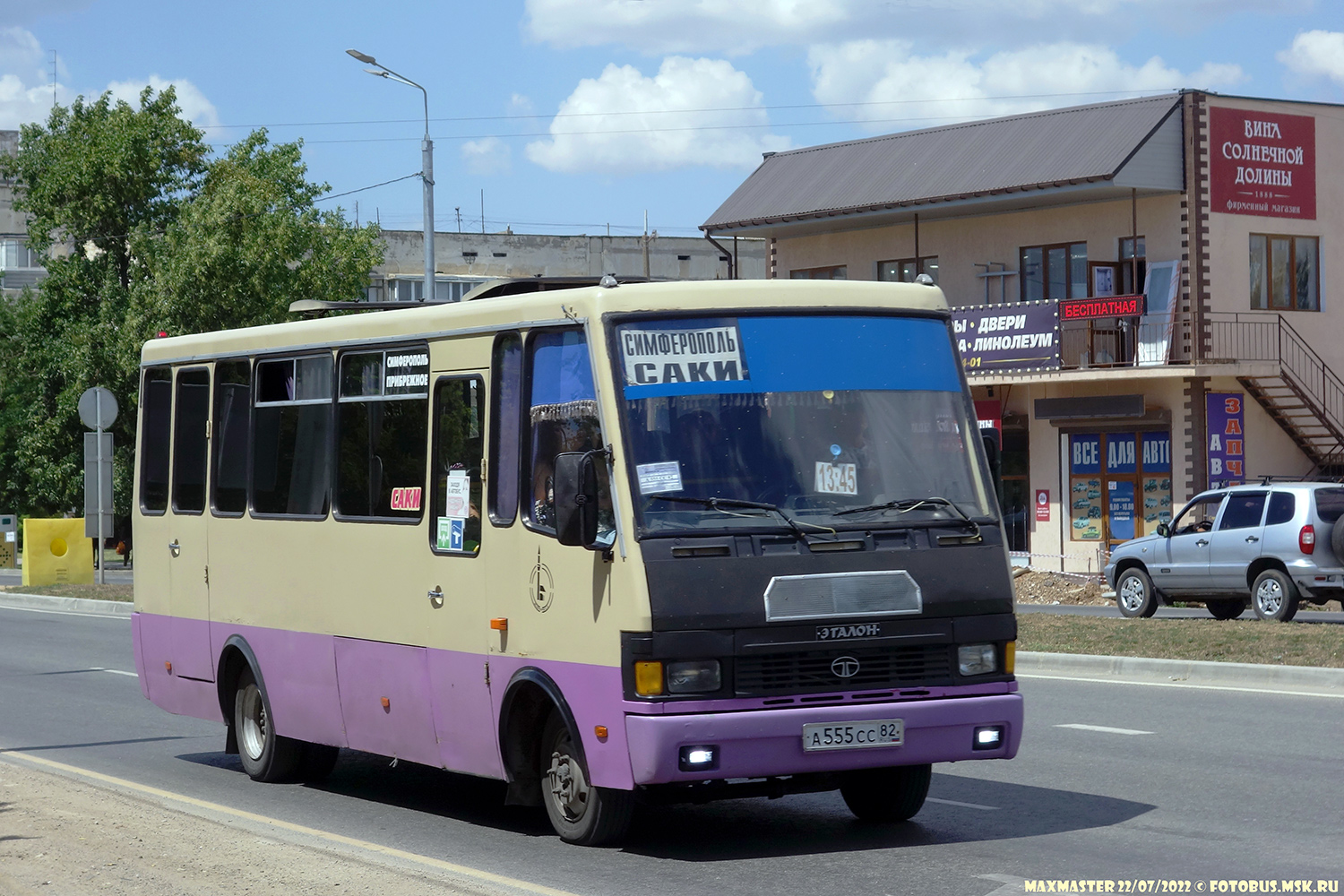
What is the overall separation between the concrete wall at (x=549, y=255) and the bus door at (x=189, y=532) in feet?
211

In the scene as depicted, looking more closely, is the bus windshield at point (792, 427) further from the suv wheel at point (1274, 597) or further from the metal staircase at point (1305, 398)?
the metal staircase at point (1305, 398)

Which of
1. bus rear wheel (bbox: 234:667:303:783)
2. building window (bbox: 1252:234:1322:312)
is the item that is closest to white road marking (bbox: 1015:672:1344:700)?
bus rear wheel (bbox: 234:667:303:783)

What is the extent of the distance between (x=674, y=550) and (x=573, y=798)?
1.43m

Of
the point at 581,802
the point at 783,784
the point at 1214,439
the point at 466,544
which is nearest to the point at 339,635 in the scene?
the point at 466,544

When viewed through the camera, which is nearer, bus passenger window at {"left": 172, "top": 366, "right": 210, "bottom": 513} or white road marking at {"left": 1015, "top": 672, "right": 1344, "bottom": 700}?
bus passenger window at {"left": 172, "top": 366, "right": 210, "bottom": 513}

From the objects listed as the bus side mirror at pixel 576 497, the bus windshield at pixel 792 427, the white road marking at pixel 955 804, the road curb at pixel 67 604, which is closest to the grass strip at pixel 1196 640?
the white road marking at pixel 955 804

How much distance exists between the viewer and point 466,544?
29.7 feet

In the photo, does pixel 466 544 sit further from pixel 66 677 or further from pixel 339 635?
pixel 66 677

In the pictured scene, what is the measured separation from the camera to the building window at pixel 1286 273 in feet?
119

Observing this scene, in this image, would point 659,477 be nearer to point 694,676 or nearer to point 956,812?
point 694,676

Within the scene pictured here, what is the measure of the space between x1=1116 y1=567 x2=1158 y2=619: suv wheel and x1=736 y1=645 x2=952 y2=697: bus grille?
688 inches

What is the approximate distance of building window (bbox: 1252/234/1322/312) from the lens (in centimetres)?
3616

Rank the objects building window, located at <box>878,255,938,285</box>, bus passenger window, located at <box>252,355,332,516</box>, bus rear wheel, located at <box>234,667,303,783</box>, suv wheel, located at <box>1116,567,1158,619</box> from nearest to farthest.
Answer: bus passenger window, located at <box>252,355,332,516</box>
bus rear wheel, located at <box>234,667,303,783</box>
suv wheel, located at <box>1116,567,1158,619</box>
building window, located at <box>878,255,938,285</box>

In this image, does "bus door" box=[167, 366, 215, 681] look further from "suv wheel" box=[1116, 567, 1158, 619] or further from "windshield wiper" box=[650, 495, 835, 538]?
"suv wheel" box=[1116, 567, 1158, 619]
